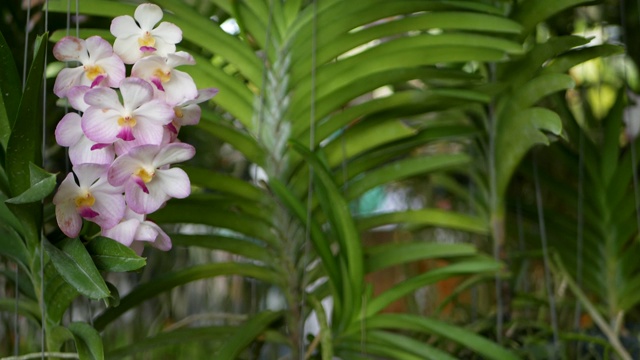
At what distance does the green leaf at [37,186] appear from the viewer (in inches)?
22.0

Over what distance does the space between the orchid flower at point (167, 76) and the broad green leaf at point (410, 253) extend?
35 cm

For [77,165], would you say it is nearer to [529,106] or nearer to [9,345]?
[529,106]

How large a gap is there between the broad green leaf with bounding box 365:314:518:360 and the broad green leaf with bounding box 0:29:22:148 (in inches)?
16.8

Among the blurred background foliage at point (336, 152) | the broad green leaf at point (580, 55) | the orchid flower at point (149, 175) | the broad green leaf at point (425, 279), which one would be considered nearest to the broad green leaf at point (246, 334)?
the blurred background foliage at point (336, 152)

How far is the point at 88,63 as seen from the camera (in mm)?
624

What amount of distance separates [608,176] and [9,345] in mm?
936

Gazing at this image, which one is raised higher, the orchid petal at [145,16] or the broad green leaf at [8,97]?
the orchid petal at [145,16]

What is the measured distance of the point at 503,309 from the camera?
107 centimetres

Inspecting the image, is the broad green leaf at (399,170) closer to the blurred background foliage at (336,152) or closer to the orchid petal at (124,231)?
the blurred background foliage at (336,152)

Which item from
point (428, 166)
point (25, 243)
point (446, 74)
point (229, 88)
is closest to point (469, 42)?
point (446, 74)

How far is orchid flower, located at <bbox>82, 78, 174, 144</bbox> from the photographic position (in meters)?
0.59

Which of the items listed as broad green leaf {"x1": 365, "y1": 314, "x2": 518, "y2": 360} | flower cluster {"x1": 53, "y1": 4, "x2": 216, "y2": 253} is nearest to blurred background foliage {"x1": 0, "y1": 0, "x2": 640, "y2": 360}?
broad green leaf {"x1": 365, "y1": 314, "x2": 518, "y2": 360}

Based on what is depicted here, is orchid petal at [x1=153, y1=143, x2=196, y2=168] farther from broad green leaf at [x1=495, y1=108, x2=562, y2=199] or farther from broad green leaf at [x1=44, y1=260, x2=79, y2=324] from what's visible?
broad green leaf at [x1=495, y1=108, x2=562, y2=199]

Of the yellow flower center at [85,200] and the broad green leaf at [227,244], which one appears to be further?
the broad green leaf at [227,244]
